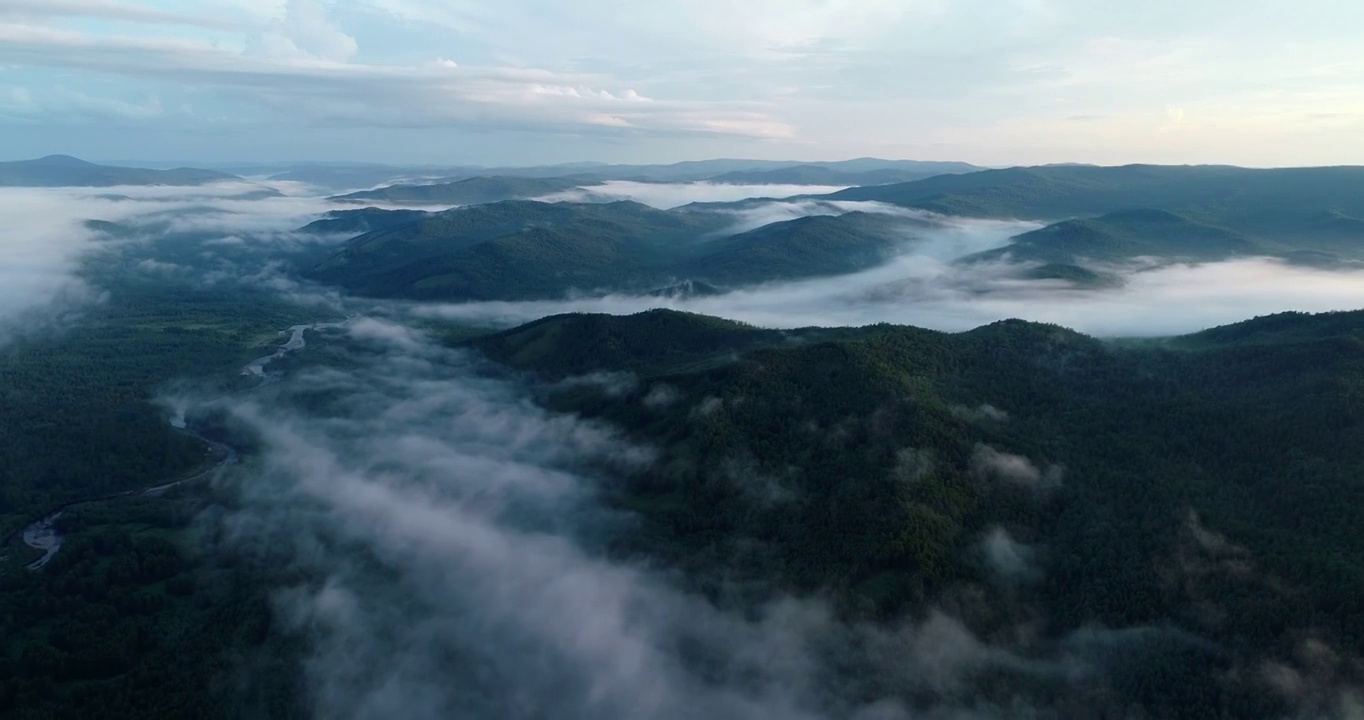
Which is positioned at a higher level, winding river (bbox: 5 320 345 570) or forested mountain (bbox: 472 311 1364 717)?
forested mountain (bbox: 472 311 1364 717)

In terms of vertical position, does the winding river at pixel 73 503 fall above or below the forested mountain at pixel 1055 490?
below

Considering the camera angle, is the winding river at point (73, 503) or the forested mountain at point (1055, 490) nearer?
the forested mountain at point (1055, 490)

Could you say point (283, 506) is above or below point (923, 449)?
below

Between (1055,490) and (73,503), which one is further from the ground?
(1055,490)

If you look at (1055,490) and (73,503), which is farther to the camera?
(73,503)

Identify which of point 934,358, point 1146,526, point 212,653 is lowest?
point 212,653

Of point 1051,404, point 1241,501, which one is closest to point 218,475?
point 1051,404

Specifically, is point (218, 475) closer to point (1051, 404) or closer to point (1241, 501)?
point (1051, 404)

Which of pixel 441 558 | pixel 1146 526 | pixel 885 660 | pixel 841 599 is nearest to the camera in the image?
pixel 885 660
